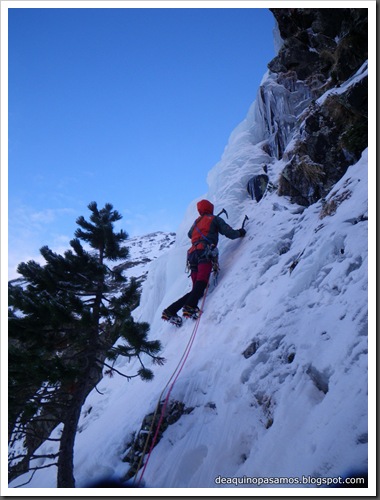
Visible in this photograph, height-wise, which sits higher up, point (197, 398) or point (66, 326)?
point (66, 326)

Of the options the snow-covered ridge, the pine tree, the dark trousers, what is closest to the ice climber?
the dark trousers

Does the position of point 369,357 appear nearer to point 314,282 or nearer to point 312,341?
point 312,341

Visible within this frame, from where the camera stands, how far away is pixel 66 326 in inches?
183

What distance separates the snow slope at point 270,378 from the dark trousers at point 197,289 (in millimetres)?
310

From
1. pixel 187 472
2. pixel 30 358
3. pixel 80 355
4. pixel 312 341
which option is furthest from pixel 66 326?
pixel 312 341

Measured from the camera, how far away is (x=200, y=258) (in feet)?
23.2

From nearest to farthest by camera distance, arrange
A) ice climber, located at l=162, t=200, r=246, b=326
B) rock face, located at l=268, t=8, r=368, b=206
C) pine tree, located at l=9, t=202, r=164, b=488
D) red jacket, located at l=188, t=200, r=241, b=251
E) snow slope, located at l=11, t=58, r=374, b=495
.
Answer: snow slope, located at l=11, t=58, r=374, b=495 < pine tree, located at l=9, t=202, r=164, b=488 < rock face, located at l=268, t=8, r=368, b=206 < ice climber, located at l=162, t=200, r=246, b=326 < red jacket, located at l=188, t=200, r=241, b=251

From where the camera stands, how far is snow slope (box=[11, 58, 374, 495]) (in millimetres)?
2672

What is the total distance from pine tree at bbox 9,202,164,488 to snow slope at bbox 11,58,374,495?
830 millimetres

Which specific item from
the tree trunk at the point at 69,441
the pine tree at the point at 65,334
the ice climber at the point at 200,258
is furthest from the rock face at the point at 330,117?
the tree trunk at the point at 69,441

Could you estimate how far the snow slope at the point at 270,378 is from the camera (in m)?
2.67

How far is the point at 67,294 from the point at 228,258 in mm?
4271

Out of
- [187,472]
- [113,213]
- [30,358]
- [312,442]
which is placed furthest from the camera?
[113,213]

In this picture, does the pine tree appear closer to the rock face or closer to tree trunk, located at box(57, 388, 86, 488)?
tree trunk, located at box(57, 388, 86, 488)
